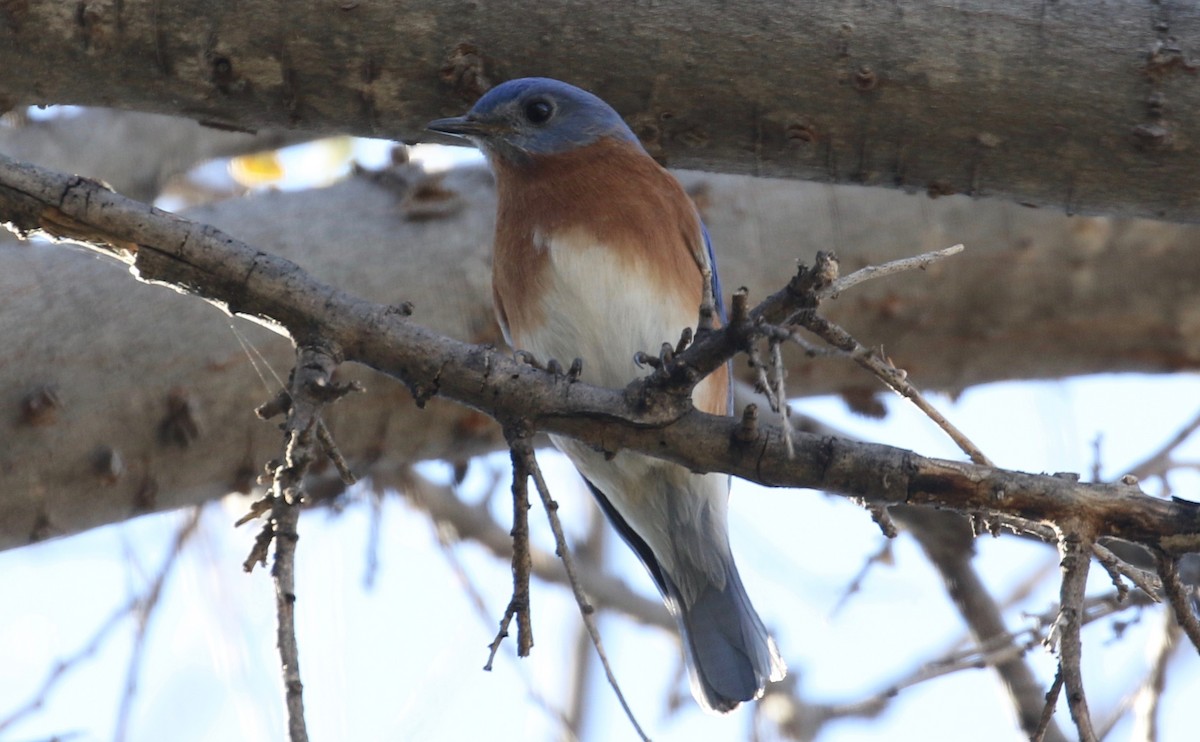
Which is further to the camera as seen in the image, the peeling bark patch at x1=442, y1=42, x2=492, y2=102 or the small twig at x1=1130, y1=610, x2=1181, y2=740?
the small twig at x1=1130, y1=610, x2=1181, y2=740

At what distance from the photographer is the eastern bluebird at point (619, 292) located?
11.6 feet

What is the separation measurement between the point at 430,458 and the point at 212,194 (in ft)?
11.7

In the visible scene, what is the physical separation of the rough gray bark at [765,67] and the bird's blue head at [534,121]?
0.20 m

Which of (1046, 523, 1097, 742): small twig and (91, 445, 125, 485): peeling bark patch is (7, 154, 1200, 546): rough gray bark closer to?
(91, 445, 125, 485): peeling bark patch

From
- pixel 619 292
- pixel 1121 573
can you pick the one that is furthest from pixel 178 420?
pixel 1121 573

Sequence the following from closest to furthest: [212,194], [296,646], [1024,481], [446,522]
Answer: [296,646] → [1024,481] → [446,522] → [212,194]

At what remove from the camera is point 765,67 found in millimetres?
3191

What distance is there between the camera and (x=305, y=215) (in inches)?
170

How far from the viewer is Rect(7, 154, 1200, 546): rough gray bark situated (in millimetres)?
3650

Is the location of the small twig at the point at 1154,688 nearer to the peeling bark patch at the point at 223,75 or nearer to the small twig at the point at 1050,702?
the small twig at the point at 1050,702

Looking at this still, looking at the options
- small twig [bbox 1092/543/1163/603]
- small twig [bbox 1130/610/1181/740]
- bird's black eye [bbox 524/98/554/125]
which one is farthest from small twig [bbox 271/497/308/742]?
small twig [bbox 1130/610/1181/740]

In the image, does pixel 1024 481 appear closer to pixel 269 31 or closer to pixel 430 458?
pixel 269 31

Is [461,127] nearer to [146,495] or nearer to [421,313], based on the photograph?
[421,313]

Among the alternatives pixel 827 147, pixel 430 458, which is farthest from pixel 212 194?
pixel 827 147
